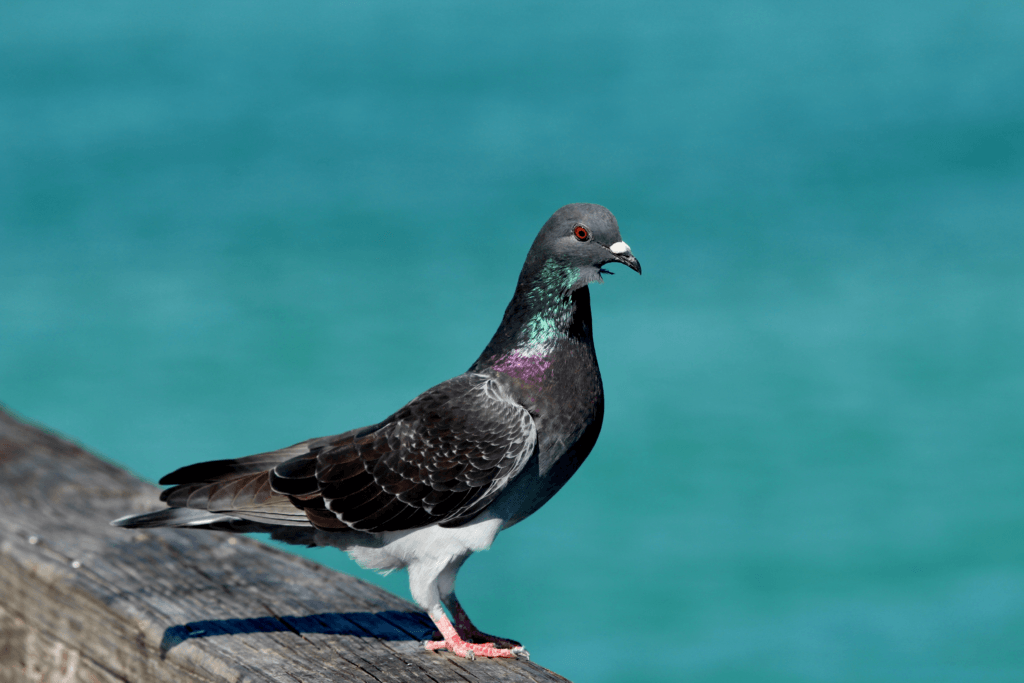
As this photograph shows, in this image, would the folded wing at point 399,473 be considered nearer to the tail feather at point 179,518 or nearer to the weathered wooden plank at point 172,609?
the tail feather at point 179,518

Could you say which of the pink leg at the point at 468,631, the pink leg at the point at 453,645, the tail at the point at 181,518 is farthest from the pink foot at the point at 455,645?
the tail at the point at 181,518

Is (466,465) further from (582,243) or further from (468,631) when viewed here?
(582,243)

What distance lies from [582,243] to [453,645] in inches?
46.5

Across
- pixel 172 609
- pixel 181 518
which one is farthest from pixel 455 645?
pixel 181 518

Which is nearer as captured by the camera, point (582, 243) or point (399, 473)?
point (582, 243)

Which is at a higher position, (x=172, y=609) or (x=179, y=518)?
(x=179, y=518)

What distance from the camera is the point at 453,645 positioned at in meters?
3.30

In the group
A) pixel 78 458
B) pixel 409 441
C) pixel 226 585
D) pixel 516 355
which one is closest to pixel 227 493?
pixel 226 585

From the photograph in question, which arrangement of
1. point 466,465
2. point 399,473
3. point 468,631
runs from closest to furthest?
point 466,465 < point 399,473 < point 468,631

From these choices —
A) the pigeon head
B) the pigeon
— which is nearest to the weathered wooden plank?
the pigeon

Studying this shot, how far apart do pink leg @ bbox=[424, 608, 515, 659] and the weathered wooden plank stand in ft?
0.10

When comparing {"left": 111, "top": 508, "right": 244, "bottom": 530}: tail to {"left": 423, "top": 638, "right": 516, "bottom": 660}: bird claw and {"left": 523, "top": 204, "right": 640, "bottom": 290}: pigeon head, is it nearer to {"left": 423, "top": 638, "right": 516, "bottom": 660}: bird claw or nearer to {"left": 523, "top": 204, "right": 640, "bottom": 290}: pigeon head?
{"left": 423, "top": 638, "right": 516, "bottom": 660}: bird claw

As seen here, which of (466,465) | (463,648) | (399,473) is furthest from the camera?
(399,473)

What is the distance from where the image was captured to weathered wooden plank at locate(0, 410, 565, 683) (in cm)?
310
